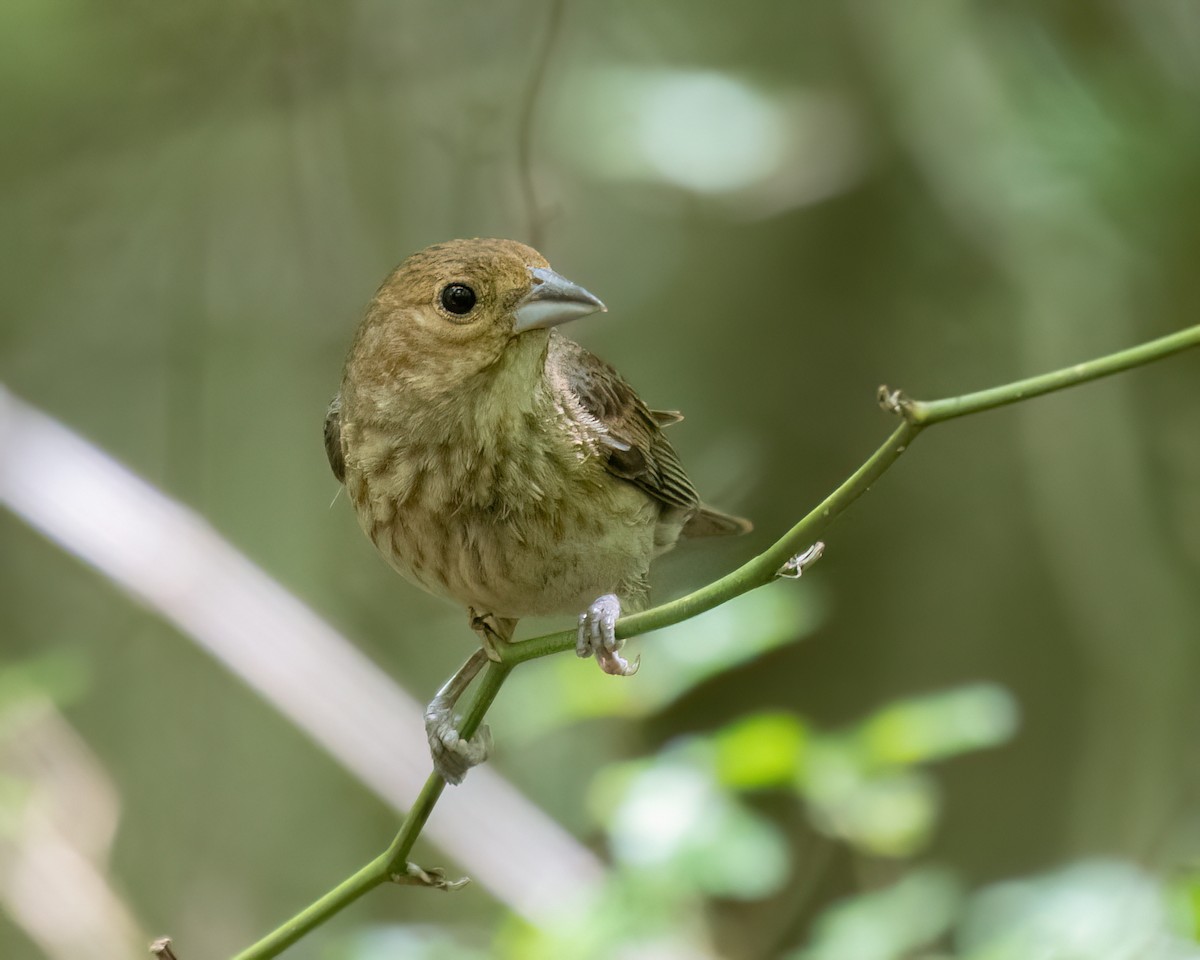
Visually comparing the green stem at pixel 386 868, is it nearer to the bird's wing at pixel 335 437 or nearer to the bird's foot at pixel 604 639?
the bird's foot at pixel 604 639

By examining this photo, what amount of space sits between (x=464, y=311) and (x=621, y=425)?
573mm

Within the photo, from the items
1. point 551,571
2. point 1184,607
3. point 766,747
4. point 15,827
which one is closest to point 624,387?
point 551,571

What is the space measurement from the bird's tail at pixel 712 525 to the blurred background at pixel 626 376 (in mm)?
523

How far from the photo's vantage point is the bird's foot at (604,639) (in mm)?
2281

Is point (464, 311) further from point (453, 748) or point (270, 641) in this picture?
point (270, 641)

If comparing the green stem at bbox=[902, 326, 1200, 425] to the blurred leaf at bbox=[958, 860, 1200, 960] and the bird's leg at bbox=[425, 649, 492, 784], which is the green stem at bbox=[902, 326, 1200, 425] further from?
the blurred leaf at bbox=[958, 860, 1200, 960]

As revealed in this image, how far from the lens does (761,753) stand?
9.26 feet

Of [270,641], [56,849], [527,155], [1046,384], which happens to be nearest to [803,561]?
[1046,384]

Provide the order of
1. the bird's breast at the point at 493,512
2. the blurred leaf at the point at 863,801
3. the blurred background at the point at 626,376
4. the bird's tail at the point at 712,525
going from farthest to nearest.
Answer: the blurred background at the point at 626,376 → the bird's tail at the point at 712,525 → the blurred leaf at the point at 863,801 → the bird's breast at the point at 493,512

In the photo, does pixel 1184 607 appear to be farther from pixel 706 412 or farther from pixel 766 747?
pixel 766 747

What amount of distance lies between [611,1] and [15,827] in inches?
159

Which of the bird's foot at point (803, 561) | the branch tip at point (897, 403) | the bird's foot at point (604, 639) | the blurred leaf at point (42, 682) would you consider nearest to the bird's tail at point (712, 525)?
the bird's foot at point (604, 639)

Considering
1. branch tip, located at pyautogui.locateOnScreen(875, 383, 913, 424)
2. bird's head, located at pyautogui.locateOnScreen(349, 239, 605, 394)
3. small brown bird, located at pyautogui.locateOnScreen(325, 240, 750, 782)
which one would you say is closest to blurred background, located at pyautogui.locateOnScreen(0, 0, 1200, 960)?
small brown bird, located at pyautogui.locateOnScreen(325, 240, 750, 782)

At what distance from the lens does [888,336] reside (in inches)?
220
